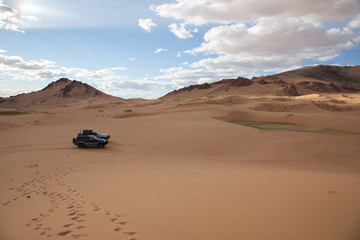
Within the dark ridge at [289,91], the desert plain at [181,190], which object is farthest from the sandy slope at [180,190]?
the dark ridge at [289,91]

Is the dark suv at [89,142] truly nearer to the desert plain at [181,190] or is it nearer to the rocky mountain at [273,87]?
the desert plain at [181,190]

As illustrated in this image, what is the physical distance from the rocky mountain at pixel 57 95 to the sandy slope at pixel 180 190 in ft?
199

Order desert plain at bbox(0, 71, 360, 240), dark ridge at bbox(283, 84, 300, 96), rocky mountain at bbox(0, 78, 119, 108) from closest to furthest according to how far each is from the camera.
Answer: desert plain at bbox(0, 71, 360, 240) → dark ridge at bbox(283, 84, 300, 96) → rocky mountain at bbox(0, 78, 119, 108)

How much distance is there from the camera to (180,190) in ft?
23.0

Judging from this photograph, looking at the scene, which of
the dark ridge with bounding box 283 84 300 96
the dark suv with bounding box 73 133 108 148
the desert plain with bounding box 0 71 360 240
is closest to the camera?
the desert plain with bounding box 0 71 360 240

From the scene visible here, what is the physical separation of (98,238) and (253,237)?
9.12 feet

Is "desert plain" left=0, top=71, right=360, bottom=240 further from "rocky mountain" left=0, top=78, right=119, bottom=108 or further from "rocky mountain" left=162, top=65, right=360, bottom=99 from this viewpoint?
"rocky mountain" left=0, top=78, right=119, bottom=108

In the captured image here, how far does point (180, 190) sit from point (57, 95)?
7935 centimetres

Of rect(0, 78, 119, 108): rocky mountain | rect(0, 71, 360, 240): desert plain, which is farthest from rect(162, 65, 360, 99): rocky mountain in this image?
rect(0, 71, 360, 240): desert plain

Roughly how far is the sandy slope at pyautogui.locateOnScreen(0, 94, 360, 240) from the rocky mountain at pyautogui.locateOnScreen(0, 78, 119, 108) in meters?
60.8

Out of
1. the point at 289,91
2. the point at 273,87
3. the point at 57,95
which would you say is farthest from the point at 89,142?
the point at 57,95

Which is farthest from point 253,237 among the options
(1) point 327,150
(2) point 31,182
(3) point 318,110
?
(3) point 318,110

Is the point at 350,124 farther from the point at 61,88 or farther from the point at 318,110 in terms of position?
the point at 61,88

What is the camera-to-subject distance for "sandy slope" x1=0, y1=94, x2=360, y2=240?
14.7 ft
